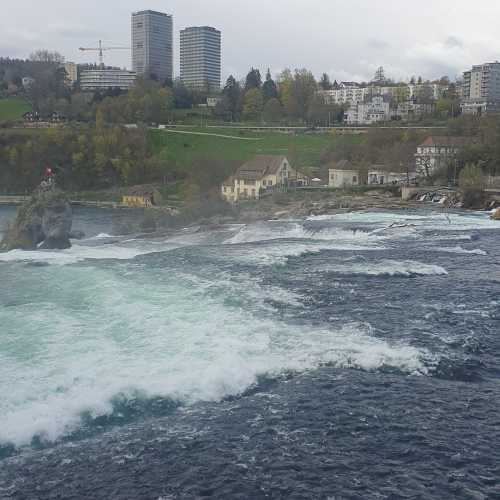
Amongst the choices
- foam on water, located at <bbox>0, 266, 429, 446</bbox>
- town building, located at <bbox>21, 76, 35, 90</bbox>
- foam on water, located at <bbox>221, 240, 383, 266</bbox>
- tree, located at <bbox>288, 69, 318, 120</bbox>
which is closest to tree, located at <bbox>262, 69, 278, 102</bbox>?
tree, located at <bbox>288, 69, 318, 120</bbox>

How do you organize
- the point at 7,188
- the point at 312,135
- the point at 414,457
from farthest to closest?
the point at 312,135
the point at 7,188
the point at 414,457

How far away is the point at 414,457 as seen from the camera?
1369cm

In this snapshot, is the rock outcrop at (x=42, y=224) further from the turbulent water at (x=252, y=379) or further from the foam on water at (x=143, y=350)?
the foam on water at (x=143, y=350)

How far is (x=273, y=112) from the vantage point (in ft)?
376

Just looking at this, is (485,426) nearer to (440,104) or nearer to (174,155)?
(174,155)

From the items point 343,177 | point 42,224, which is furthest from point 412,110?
point 42,224

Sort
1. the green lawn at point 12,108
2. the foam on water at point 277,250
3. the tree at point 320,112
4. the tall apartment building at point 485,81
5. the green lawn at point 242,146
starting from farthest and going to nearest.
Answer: the tall apartment building at point 485,81
the tree at point 320,112
the green lawn at point 12,108
the green lawn at point 242,146
the foam on water at point 277,250

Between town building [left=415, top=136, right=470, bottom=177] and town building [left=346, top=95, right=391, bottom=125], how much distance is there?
163ft

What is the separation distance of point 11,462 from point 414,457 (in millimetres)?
9030

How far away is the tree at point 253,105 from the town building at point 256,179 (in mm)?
50741

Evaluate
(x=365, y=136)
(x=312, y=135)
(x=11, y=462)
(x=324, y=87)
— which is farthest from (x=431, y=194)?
(x=324, y=87)

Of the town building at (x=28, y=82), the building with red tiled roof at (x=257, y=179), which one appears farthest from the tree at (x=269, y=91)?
Answer: the building with red tiled roof at (x=257, y=179)

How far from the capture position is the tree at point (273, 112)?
4520 inches

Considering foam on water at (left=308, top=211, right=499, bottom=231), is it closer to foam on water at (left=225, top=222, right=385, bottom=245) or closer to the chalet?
foam on water at (left=225, top=222, right=385, bottom=245)
